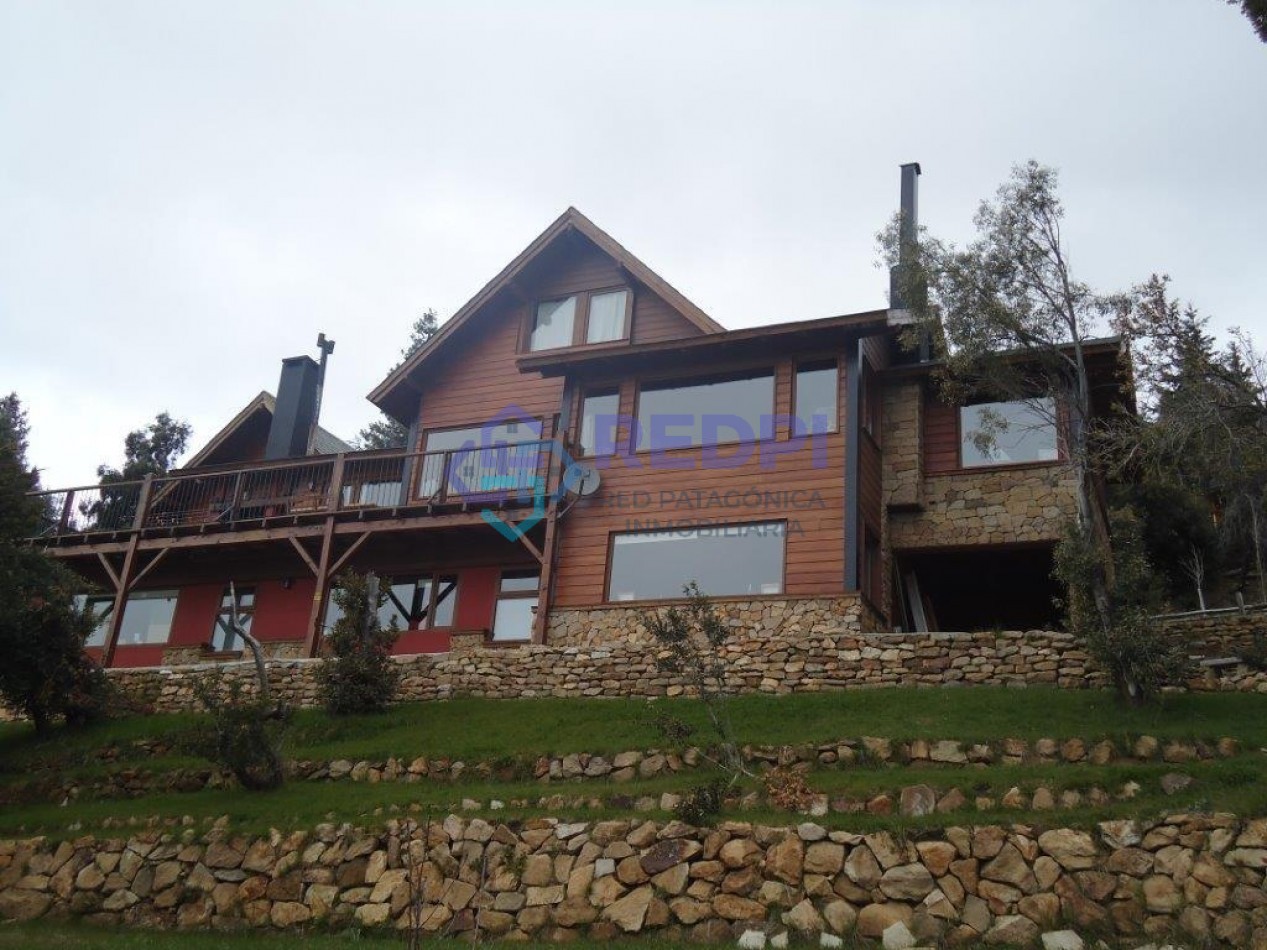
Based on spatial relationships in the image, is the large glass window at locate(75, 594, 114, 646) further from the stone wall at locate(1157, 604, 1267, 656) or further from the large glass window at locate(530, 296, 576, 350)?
the stone wall at locate(1157, 604, 1267, 656)

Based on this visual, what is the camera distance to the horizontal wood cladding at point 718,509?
20.8 meters

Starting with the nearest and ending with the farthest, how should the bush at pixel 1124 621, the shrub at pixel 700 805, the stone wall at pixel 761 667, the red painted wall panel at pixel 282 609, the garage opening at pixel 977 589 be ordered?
the shrub at pixel 700 805 → the bush at pixel 1124 621 → the stone wall at pixel 761 667 → the garage opening at pixel 977 589 → the red painted wall panel at pixel 282 609

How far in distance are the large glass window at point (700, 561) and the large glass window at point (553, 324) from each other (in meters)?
5.44

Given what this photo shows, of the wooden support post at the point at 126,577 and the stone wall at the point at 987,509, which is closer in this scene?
the stone wall at the point at 987,509

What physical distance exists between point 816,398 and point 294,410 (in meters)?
14.6

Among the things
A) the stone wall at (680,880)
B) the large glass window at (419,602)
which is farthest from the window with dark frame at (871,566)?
the stone wall at (680,880)

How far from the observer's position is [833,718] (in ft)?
54.2

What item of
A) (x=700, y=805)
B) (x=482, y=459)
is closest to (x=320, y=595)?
(x=482, y=459)

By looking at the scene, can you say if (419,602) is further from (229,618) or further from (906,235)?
(906,235)

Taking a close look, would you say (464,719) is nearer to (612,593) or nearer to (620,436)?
(612,593)

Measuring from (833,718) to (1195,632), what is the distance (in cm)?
739

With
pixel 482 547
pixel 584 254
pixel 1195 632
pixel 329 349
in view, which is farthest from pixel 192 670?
pixel 1195 632

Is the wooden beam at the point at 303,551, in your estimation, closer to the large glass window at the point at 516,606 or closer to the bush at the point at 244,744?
the large glass window at the point at 516,606

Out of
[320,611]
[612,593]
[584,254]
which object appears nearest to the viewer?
[612,593]
